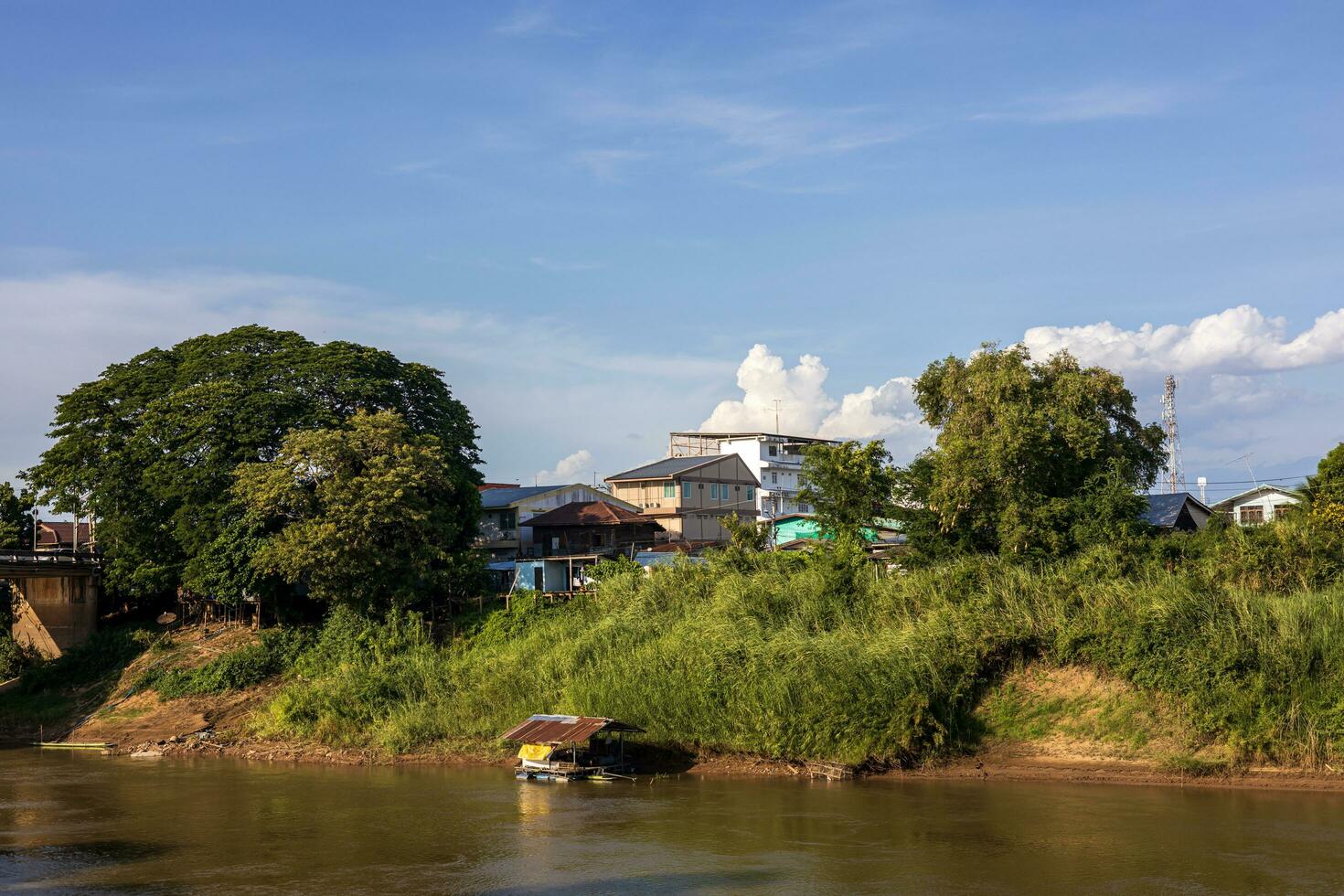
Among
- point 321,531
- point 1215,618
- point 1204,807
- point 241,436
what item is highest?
point 241,436

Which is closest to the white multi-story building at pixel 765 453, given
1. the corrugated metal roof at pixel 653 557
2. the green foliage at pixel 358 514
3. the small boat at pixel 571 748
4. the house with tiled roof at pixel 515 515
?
the house with tiled roof at pixel 515 515

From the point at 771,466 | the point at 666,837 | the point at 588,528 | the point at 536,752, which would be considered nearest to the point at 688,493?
the point at 588,528

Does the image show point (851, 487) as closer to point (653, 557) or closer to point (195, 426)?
point (653, 557)

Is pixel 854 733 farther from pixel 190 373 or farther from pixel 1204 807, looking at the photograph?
pixel 190 373

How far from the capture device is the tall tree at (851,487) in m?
41.6

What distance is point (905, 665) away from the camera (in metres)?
31.8

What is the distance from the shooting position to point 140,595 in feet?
160

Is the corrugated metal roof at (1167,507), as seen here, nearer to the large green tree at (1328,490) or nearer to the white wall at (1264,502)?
the large green tree at (1328,490)

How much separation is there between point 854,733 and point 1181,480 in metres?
38.2

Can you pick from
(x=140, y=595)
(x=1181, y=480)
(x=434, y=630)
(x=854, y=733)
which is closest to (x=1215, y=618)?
(x=854, y=733)

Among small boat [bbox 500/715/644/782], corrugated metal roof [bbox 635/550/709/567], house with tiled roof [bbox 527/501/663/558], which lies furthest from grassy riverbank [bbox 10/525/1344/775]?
house with tiled roof [bbox 527/501/663/558]

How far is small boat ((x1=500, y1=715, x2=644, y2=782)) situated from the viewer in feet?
105

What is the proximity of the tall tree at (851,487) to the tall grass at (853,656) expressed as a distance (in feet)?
9.83

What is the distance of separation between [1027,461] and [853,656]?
8.75 meters
